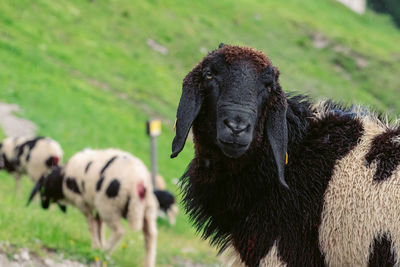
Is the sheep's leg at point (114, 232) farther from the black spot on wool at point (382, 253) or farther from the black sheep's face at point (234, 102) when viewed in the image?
the black spot on wool at point (382, 253)

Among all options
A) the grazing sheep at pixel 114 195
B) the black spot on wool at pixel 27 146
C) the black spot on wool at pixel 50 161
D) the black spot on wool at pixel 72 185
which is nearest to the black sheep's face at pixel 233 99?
the grazing sheep at pixel 114 195

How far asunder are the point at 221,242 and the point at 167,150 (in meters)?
16.9

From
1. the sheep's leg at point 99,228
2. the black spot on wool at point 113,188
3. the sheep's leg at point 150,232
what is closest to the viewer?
the black spot on wool at point 113,188

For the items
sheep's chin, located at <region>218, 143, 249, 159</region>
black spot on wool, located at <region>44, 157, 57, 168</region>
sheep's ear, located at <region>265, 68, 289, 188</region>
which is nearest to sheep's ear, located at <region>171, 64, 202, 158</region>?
sheep's chin, located at <region>218, 143, 249, 159</region>

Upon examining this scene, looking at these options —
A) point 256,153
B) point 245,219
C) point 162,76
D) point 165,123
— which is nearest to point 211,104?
point 256,153

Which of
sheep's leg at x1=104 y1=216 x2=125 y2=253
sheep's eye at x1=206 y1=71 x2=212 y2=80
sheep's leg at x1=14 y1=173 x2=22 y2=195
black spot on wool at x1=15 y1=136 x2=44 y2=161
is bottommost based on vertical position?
sheep's leg at x1=14 y1=173 x2=22 y2=195

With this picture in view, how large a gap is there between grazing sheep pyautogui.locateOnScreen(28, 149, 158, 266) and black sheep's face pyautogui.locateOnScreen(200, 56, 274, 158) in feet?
16.3

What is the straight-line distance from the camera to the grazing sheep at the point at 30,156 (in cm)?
1452

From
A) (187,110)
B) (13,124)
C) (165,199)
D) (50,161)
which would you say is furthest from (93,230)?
(13,124)

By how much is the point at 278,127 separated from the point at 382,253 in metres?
1.22

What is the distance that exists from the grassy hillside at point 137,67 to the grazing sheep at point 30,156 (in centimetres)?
57

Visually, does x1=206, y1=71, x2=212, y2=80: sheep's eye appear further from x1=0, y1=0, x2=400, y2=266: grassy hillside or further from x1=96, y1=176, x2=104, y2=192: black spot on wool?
x1=96, y1=176, x2=104, y2=192: black spot on wool

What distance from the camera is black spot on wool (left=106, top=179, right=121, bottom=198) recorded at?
31.4 feet

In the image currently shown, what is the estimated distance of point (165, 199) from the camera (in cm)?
1302
